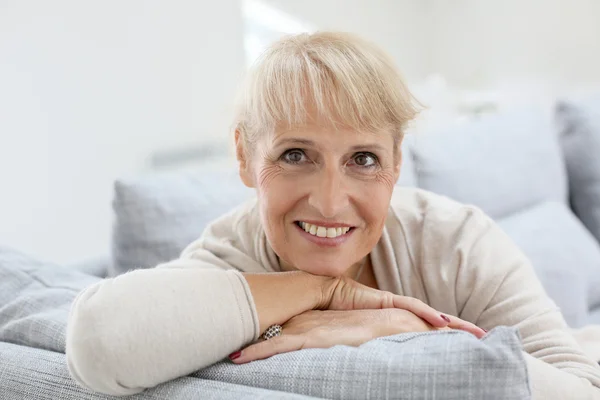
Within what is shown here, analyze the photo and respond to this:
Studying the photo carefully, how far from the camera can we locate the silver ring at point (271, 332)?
1.09 meters

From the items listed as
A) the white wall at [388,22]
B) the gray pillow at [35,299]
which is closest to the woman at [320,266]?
the gray pillow at [35,299]

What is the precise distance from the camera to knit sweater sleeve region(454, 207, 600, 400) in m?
1.20

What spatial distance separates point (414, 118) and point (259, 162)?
27 centimetres

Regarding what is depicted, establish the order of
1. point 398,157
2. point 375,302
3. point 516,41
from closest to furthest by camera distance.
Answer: point 375,302
point 398,157
point 516,41

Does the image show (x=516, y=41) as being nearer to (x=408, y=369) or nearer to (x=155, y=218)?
(x=155, y=218)

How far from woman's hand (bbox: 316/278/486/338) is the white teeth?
0.08 m

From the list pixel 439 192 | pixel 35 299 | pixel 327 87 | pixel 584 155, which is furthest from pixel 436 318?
pixel 584 155

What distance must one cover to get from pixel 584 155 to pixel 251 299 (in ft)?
6.04

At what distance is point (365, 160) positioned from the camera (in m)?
1.21

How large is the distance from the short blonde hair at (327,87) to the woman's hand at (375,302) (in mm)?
264

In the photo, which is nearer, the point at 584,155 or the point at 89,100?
the point at 584,155

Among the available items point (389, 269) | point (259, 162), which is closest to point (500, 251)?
point (389, 269)

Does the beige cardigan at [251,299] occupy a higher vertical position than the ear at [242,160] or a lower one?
lower

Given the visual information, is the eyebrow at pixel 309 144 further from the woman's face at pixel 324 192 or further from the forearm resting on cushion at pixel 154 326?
the forearm resting on cushion at pixel 154 326
